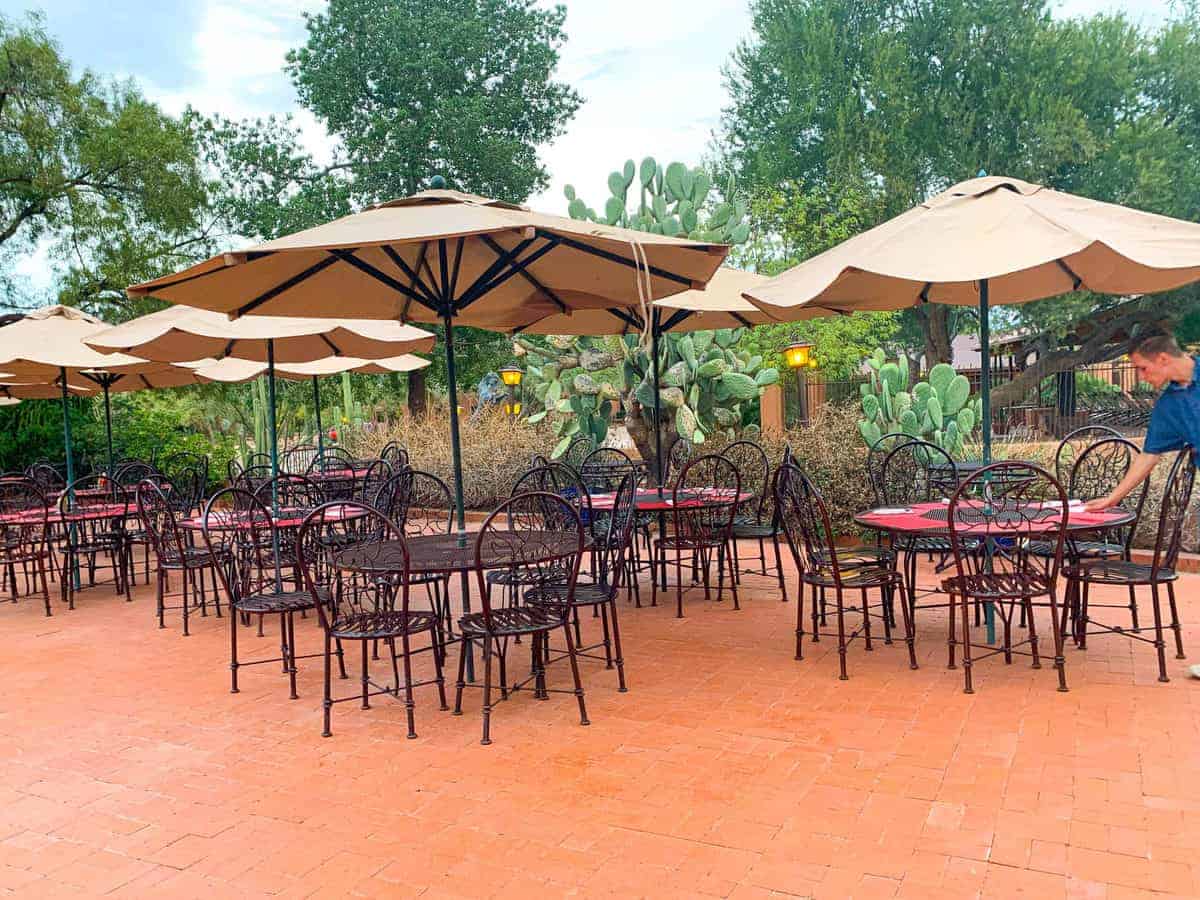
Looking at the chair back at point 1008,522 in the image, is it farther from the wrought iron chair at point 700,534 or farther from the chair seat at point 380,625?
the chair seat at point 380,625

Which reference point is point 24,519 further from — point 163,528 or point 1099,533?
point 1099,533

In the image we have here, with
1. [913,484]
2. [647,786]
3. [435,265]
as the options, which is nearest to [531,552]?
[647,786]

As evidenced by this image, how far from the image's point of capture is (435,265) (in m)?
4.73

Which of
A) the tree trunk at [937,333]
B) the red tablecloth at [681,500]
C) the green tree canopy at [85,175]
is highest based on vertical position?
the green tree canopy at [85,175]

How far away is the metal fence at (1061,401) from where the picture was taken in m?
14.4

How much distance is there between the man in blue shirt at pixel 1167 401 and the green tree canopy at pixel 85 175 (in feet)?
42.9

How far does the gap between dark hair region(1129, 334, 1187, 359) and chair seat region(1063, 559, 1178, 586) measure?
101 cm

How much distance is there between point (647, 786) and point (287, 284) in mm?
2961

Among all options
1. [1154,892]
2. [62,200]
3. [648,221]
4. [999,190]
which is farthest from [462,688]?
[62,200]

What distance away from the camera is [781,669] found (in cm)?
443

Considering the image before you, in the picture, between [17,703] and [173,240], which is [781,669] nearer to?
[17,703]

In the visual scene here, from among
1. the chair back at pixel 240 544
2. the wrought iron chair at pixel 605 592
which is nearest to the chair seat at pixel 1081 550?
the wrought iron chair at pixel 605 592

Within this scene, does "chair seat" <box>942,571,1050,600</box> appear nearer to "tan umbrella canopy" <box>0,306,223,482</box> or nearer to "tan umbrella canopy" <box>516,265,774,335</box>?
"tan umbrella canopy" <box>516,265,774,335</box>

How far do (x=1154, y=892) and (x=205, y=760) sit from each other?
334 cm
